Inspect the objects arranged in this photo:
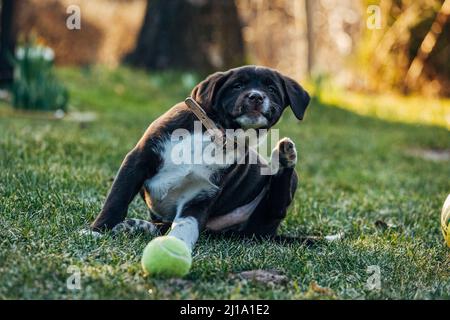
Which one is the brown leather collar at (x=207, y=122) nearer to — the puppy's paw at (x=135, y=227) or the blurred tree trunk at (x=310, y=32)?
the puppy's paw at (x=135, y=227)

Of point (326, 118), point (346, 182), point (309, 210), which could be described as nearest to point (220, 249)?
point (309, 210)

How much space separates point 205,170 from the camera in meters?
4.01

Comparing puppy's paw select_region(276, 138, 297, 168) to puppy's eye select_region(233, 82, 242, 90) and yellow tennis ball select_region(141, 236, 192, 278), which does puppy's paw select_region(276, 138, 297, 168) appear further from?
yellow tennis ball select_region(141, 236, 192, 278)

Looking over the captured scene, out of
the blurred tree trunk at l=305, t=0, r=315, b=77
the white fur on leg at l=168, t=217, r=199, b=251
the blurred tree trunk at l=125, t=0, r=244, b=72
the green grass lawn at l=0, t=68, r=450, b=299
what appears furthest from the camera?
the blurred tree trunk at l=305, t=0, r=315, b=77

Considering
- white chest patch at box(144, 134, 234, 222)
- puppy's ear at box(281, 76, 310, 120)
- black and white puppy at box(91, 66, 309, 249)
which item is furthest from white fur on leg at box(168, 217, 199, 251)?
puppy's ear at box(281, 76, 310, 120)

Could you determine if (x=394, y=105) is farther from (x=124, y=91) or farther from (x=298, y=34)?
(x=124, y=91)

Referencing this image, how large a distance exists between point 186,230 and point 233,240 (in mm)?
399

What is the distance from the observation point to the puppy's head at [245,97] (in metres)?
3.88

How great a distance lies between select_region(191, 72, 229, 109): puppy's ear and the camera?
3961mm

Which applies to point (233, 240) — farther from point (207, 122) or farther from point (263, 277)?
point (263, 277)

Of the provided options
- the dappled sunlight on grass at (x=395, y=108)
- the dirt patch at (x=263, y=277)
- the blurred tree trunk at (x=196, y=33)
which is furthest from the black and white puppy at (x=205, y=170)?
the blurred tree trunk at (x=196, y=33)

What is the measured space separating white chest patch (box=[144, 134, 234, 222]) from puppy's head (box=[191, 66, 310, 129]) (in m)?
0.17

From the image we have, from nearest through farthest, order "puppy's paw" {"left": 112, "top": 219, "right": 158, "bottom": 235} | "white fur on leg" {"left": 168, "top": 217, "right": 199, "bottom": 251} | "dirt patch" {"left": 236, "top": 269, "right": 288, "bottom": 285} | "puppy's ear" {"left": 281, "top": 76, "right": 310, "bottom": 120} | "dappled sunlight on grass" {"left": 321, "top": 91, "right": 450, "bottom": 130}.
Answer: "dirt patch" {"left": 236, "top": 269, "right": 288, "bottom": 285}, "white fur on leg" {"left": 168, "top": 217, "right": 199, "bottom": 251}, "puppy's paw" {"left": 112, "top": 219, "right": 158, "bottom": 235}, "puppy's ear" {"left": 281, "top": 76, "right": 310, "bottom": 120}, "dappled sunlight on grass" {"left": 321, "top": 91, "right": 450, "bottom": 130}
